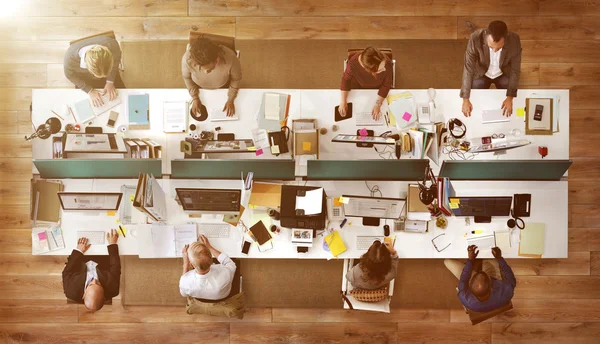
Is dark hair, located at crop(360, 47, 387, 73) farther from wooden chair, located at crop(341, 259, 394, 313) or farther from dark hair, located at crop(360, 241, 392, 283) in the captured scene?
wooden chair, located at crop(341, 259, 394, 313)

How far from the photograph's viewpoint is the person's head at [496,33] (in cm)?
294

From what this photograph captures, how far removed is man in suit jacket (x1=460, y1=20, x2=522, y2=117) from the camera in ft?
10.3

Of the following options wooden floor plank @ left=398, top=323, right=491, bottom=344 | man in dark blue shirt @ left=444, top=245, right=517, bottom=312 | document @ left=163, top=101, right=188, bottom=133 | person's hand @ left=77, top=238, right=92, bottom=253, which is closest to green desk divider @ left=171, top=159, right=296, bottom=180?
document @ left=163, top=101, right=188, bottom=133

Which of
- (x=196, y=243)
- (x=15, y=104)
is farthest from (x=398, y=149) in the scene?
(x=15, y=104)

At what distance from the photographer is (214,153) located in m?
3.23

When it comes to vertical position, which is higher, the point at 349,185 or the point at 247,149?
the point at 247,149

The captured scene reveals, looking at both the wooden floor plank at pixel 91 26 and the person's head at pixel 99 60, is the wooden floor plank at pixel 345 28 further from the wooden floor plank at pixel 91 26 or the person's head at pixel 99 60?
the person's head at pixel 99 60

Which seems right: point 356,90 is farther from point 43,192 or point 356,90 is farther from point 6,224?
point 6,224

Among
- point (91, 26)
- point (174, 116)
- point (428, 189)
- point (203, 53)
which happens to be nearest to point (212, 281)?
point (174, 116)

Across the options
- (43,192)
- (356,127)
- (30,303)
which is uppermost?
(356,127)

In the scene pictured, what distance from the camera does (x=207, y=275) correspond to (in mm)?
3146

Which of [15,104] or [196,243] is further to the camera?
[15,104]

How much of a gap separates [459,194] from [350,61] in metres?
1.40

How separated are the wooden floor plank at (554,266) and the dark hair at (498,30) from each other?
215 cm
